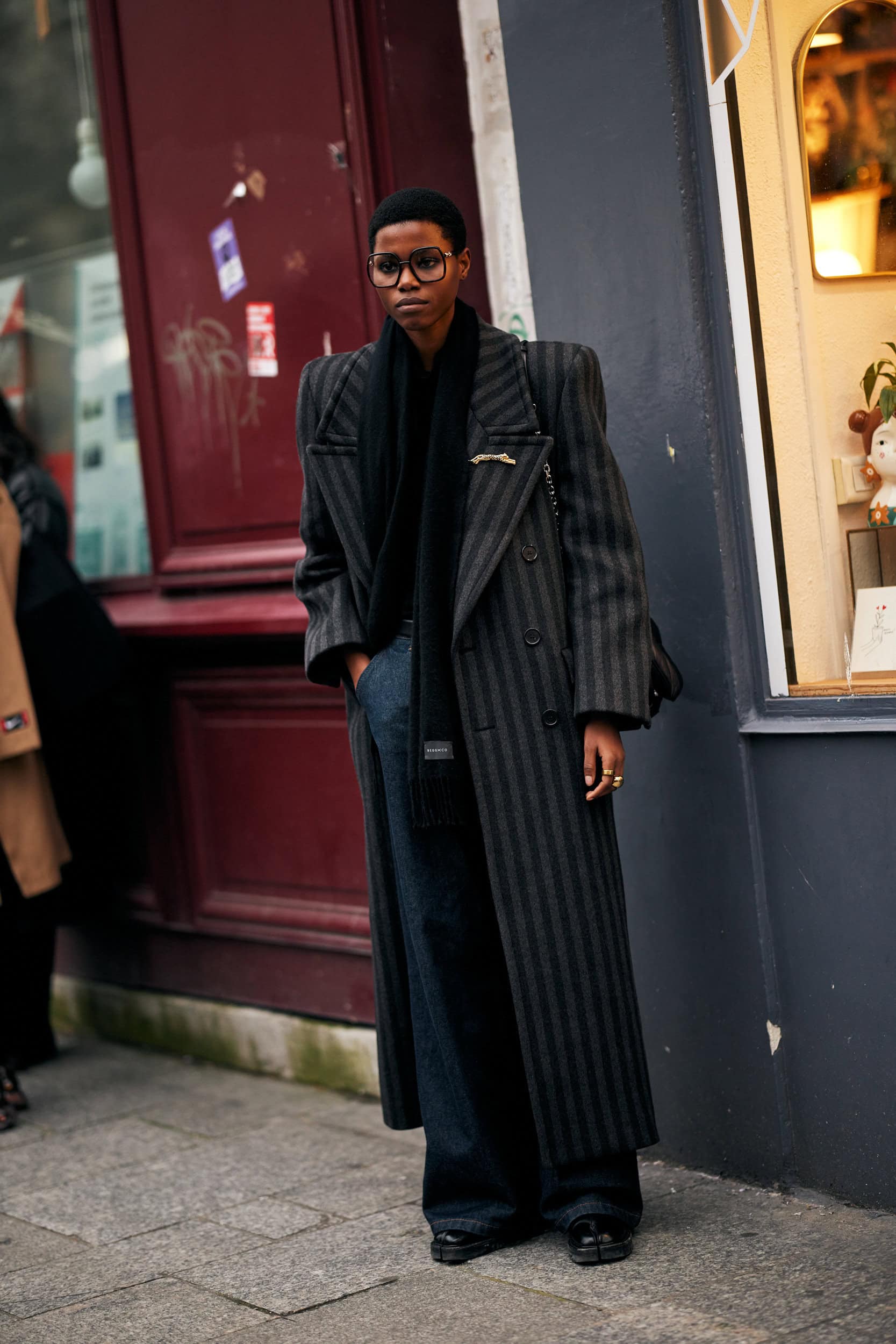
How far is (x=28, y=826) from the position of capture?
4695mm

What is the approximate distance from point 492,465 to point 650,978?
132 cm

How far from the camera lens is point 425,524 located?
3.08 metres

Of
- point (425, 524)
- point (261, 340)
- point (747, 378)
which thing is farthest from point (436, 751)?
point (261, 340)

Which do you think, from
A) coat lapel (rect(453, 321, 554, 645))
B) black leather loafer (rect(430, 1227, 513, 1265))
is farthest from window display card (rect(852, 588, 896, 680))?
black leather loafer (rect(430, 1227, 513, 1265))

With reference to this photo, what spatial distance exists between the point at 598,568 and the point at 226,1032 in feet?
8.28

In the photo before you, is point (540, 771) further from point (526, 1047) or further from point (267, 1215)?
point (267, 1215)

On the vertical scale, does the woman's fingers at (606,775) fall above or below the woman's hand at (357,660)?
below

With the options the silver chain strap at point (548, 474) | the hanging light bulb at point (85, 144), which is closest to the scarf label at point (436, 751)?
the silver chain strap at point (548, 474)

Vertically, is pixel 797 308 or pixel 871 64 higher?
pixel 871 64

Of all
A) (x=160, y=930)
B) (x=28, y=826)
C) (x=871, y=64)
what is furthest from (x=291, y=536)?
(x=871, y=64)

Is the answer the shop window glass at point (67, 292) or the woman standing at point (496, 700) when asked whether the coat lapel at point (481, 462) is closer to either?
the woman standing at point (496, 700)

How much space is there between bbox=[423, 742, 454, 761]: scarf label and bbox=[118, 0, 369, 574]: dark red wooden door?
1.69 metres

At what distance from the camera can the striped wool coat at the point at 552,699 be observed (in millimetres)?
3096

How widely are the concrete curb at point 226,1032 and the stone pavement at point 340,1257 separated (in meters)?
0.18
